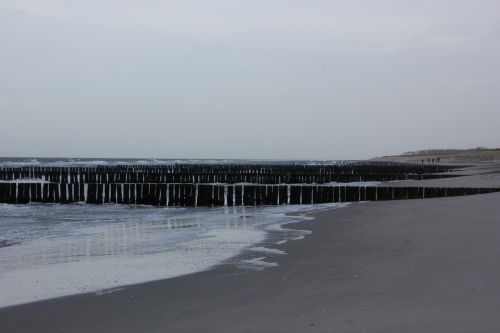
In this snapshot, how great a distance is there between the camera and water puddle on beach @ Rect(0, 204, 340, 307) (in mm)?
7832

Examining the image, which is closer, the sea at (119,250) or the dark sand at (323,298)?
the dark sand at (323,298)

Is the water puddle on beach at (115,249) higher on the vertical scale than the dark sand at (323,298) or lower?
lower

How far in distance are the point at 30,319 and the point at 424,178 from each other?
3783 centimetres

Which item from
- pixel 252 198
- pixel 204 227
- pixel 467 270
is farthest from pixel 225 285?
pixel 252 198

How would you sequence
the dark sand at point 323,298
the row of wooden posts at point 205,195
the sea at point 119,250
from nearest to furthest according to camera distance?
1. the dark sand at point 323,298
2. the sea at point 119,250
3. the row of wooden posts at point 205,195

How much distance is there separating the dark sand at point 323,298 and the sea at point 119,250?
1.97 ft

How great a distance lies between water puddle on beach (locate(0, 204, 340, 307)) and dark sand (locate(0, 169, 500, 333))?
61 centimetres

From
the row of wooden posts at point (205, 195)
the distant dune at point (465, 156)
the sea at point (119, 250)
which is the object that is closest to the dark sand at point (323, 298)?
the sea at point (119, 250)

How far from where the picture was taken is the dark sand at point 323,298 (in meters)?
5.19

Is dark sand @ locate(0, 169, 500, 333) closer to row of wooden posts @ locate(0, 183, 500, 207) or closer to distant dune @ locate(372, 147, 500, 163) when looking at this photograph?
row of wooden posts @ locate(0, 183, 500, 207)

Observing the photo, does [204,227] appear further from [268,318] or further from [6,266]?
[268,318]

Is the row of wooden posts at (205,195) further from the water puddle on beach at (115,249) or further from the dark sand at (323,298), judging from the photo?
the dark sand at (323,298)

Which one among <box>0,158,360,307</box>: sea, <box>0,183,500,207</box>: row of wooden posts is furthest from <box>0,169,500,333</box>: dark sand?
<box>0,183,500,207</box>: row of wooden posts

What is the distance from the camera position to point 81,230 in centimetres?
1495
